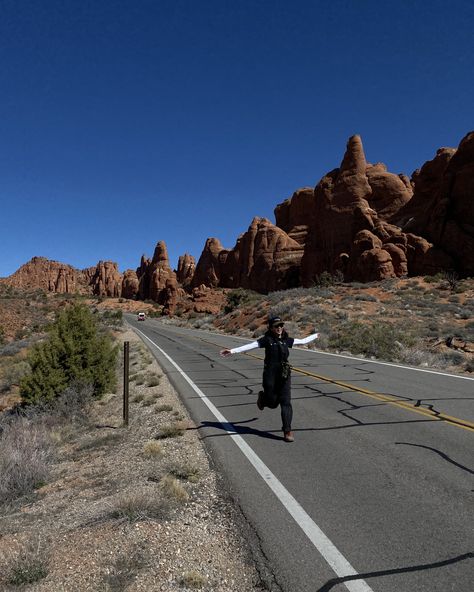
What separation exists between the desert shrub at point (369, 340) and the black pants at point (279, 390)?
12.7 metres

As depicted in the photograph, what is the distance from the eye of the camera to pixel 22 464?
653 centimetres

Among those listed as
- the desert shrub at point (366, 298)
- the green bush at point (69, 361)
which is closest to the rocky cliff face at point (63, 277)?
the desert shrub at point (366, 298)

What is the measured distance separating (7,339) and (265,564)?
38.7m

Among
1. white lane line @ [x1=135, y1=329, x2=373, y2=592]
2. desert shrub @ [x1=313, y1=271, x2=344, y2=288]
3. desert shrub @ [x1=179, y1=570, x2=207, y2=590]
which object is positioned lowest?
desert shrub @ [x1=179, y1=570, x2=207, y2=590]

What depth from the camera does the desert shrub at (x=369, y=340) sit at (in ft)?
64.1

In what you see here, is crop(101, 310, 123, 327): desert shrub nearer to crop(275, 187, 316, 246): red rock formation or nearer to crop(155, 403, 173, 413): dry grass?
crop(155, 403, 173, 413): dry grass

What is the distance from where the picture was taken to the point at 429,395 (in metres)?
10.1

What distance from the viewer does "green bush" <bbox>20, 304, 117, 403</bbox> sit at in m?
11.5

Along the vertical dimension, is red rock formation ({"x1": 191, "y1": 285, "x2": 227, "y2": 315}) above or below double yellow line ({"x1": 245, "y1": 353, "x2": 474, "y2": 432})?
above

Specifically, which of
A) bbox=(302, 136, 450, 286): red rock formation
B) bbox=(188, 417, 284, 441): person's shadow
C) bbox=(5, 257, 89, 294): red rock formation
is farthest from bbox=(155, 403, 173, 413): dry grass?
bbox=(5, 257, 89, 294): red rock formation

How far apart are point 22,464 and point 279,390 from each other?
3.84m

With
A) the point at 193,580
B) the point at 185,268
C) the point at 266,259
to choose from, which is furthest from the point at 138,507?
the point at 185,268

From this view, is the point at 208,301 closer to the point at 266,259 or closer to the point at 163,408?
the point at 266,259

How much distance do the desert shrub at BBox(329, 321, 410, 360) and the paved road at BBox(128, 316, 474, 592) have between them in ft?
27.6
